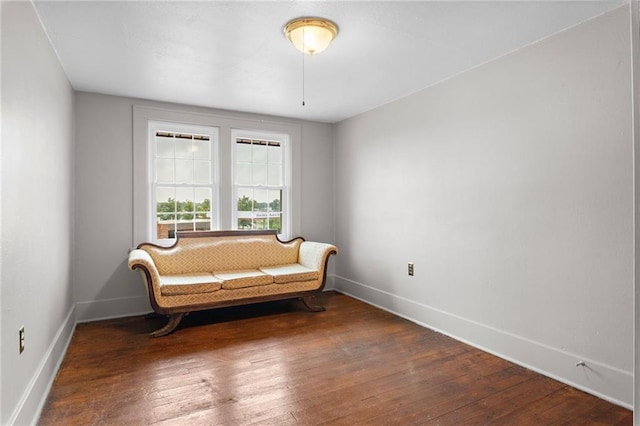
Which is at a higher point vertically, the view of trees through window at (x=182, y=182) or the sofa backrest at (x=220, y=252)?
the view of trees through window at (x=182, y=182)

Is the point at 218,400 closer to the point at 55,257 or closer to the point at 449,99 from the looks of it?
the point at 55,257

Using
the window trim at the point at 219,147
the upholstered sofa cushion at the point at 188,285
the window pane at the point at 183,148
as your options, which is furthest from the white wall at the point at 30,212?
the window pane at the point at 183,148

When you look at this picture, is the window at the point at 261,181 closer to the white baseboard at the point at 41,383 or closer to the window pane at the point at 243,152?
the window pane at the point at 243,152

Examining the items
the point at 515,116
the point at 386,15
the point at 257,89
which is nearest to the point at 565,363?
the point at 515,116

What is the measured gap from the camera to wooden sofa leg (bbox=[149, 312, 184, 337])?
3.35 m

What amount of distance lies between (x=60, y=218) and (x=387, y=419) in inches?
117

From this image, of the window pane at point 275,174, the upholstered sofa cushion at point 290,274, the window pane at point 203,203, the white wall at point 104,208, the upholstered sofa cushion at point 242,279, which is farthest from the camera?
the window pane at point 275,174

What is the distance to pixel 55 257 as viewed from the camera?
281 cm

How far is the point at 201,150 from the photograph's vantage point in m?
4.51

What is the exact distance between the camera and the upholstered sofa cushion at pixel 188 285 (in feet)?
11.2

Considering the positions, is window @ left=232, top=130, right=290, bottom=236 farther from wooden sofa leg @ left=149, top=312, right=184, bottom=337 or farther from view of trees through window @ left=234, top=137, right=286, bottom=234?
wooden sofa leg @ left=149, top=312, right=184, bottom=337

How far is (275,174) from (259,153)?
1.18 ft

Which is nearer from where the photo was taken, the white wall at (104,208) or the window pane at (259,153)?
the white wall at (104,208)

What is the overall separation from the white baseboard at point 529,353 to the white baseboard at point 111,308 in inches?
111
